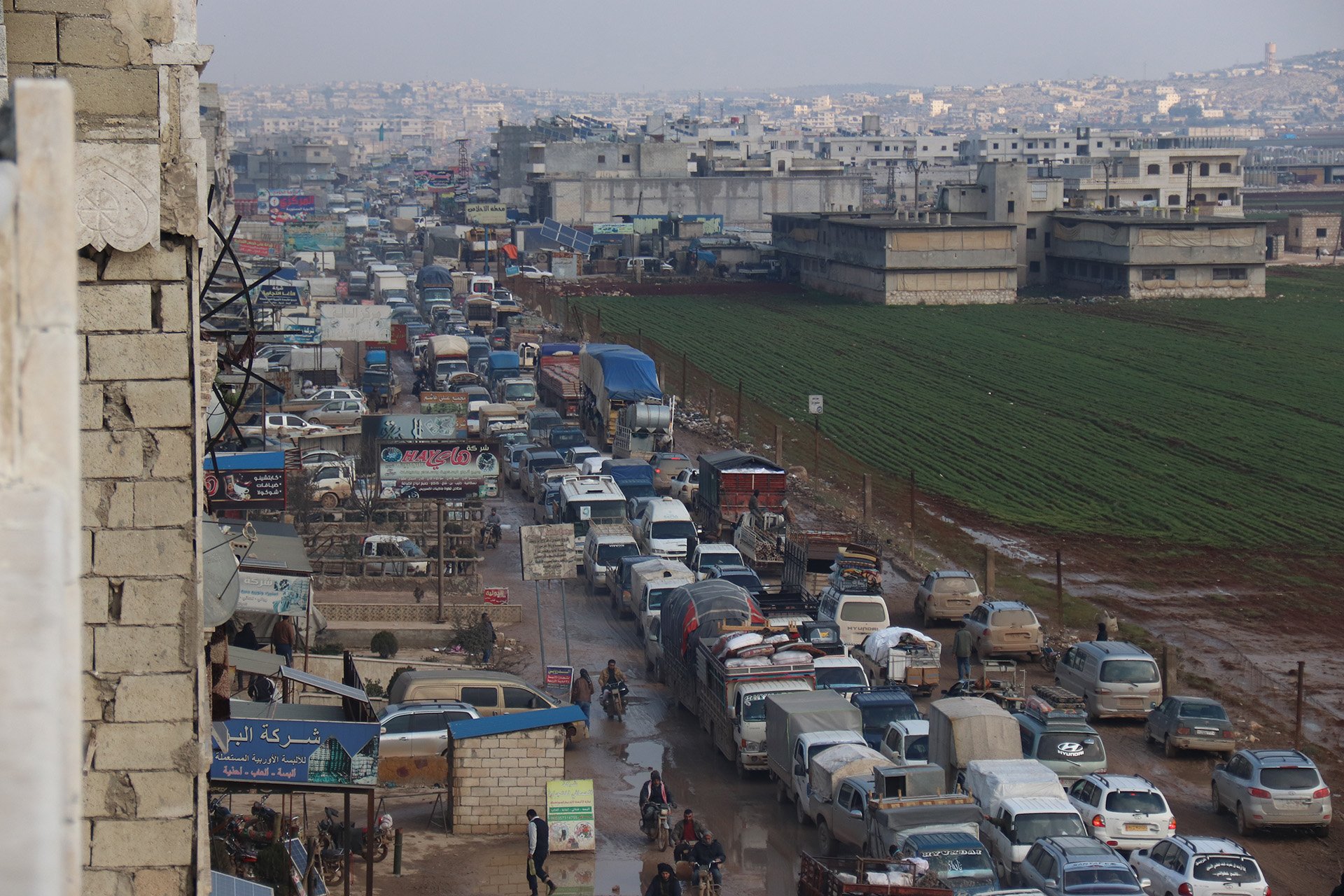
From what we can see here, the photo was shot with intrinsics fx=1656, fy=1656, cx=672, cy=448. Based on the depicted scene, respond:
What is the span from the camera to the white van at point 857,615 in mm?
25828

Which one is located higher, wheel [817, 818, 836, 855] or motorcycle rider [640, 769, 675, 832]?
motorcycle rider [640, 769, 675, 832]

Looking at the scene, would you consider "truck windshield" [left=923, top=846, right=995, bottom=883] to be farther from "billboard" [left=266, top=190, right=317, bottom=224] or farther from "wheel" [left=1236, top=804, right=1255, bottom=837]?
"billboard" [left=266, top=190, right=317, bottom=224]

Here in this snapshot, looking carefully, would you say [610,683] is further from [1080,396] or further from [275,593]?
[1080,396]

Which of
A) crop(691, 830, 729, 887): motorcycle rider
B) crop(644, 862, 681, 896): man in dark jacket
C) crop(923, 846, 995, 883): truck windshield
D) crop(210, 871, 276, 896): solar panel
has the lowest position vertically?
crop(691, 830, 729, 887): motorcycle rider

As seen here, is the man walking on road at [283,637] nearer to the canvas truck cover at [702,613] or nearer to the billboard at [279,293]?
the canvas truck cover at [702,613]

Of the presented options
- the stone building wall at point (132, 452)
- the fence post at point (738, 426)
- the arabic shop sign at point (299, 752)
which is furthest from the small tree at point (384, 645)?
the fence post at point (738, 426)

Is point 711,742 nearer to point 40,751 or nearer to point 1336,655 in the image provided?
point 1336,655

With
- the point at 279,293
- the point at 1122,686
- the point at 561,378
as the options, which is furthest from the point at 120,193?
the point at 279,293

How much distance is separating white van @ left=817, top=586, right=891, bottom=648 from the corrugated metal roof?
8252 millimetres

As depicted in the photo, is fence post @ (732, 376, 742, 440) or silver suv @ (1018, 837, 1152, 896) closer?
silver suv @ (1018, 837, 1152, 896)

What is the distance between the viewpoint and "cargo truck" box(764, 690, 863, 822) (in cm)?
1862

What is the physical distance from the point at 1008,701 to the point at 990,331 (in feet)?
171

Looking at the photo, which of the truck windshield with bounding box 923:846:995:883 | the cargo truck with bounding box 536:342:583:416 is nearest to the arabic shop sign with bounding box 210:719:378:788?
the truck windshield with bounding box 923:846:995:883

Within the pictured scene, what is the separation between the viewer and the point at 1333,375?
58.2 m
